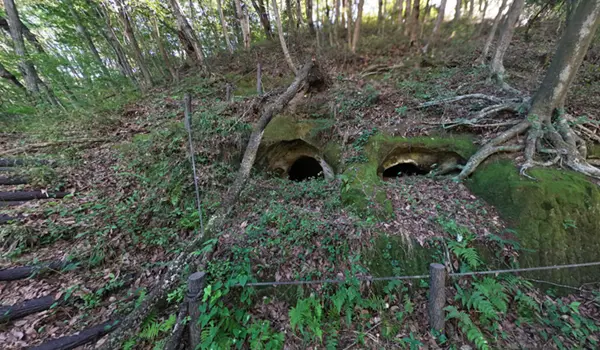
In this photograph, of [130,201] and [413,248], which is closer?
[413,248]

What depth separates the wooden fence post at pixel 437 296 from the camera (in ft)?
8.93

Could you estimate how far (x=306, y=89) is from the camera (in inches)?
290

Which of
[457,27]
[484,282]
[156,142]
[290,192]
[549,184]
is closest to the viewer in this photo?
[484,282]

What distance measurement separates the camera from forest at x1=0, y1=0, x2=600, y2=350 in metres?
2.90

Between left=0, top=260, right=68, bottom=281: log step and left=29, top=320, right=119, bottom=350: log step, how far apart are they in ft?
3.80

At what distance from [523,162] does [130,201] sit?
789 cm

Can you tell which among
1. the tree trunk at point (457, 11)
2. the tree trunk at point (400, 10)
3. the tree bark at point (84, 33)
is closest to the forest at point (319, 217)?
the tree bark at point (84, 33)

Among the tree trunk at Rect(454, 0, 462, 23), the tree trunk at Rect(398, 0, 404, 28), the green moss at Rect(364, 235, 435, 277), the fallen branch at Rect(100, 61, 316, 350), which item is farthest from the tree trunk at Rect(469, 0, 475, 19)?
the green moss at Rect(364, 235, 435, 277)

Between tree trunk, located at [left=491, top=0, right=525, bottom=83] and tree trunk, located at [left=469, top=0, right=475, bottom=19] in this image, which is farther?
tree trunk, located at [left=469, top=0, right=475, bottom=19]

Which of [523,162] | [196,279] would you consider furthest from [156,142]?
[523,162]

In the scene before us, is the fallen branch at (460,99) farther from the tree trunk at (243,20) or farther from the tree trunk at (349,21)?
the tree trunk at (243,20)

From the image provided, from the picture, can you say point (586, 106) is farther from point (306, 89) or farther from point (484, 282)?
point (306, 89)

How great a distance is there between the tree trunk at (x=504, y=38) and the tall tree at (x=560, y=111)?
249 cm

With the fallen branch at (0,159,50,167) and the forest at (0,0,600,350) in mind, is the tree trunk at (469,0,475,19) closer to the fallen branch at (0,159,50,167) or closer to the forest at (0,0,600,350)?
the forest at (0,0,600,350)
